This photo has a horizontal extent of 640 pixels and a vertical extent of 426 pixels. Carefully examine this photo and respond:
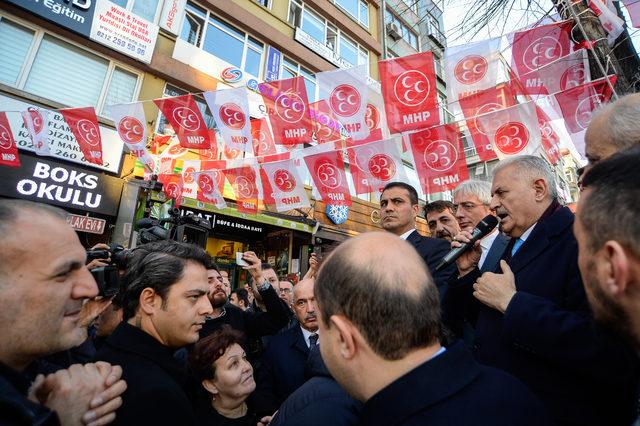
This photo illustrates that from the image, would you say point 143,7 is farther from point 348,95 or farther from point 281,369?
point 281,369

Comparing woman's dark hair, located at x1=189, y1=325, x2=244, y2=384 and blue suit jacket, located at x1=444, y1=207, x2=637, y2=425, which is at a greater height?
blue suit jacket, located at x1=444, y1=207, x2=637, y2=425

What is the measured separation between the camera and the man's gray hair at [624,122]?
157 centimetres

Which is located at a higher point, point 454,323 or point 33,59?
point 33,59

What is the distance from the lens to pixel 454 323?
2488 millimetres

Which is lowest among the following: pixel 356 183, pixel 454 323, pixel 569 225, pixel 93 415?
pixel 93 415

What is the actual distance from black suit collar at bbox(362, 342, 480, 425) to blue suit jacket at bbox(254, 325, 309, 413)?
2.08 m

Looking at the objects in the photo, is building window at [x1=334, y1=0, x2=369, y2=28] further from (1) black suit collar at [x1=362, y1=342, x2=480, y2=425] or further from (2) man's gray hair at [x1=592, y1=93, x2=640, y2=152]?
(1) black suit collar at [x1=362, y1=342, x2=480, y2=425]

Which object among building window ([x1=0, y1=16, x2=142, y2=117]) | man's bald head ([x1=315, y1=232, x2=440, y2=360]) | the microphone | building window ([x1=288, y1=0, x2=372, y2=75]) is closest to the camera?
man's bald head ([x1=315, y1=232, x2=440, y2=360])

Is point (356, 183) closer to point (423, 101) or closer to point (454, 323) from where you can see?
point (423, 101)

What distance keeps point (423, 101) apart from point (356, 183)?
88.5 inches

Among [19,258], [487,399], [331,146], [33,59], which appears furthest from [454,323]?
[33,59]

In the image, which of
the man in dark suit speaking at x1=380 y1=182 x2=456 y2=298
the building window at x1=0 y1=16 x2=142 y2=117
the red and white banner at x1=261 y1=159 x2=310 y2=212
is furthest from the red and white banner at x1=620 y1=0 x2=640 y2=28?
the building window at x1=0 y1=16 x2=142 y2=117

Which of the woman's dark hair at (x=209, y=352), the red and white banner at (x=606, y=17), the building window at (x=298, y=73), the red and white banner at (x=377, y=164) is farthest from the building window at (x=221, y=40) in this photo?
the woman's dark hair at (x=209, y=352)

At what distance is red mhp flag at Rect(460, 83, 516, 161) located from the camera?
5257 millimetres
